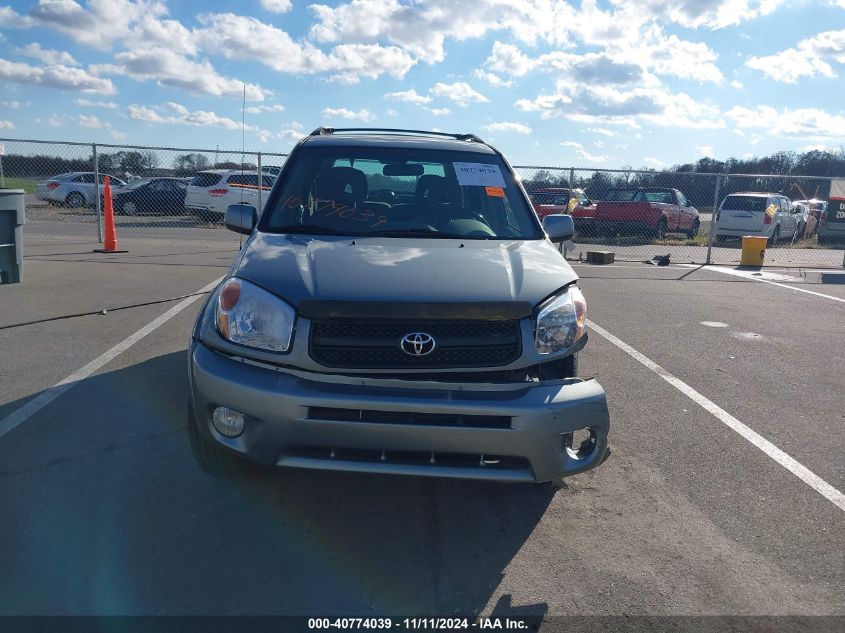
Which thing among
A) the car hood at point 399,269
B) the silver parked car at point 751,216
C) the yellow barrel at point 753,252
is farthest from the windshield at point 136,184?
the car hood at point 399,269

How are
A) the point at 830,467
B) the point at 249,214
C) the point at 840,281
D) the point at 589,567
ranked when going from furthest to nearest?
the point at 840,281 → the point at 249,214 → the point at 830,467 → the point at 589,567

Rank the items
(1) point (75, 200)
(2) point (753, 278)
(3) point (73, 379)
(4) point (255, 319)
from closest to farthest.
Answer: (4) point (255, 319) < (3) point (73, 379) < (2) point (753, 278) < (1) point (75, 200)

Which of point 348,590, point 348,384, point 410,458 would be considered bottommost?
point 348,590

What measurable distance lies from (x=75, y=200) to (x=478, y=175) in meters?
23.9

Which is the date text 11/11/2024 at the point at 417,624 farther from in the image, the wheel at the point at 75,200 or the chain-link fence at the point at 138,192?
the wheel at the point at 75,200

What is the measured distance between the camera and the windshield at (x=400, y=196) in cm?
431

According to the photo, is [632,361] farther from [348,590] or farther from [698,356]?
[348,590]

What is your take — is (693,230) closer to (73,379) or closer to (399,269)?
(73,379)

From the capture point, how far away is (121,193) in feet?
76.8

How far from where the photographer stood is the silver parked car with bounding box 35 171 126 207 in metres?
24.5

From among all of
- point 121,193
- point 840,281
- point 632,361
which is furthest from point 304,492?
point 121,193

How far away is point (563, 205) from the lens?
2095 cm

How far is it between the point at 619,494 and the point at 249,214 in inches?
114

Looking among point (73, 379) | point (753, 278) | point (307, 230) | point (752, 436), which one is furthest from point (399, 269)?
point (753, 278)
